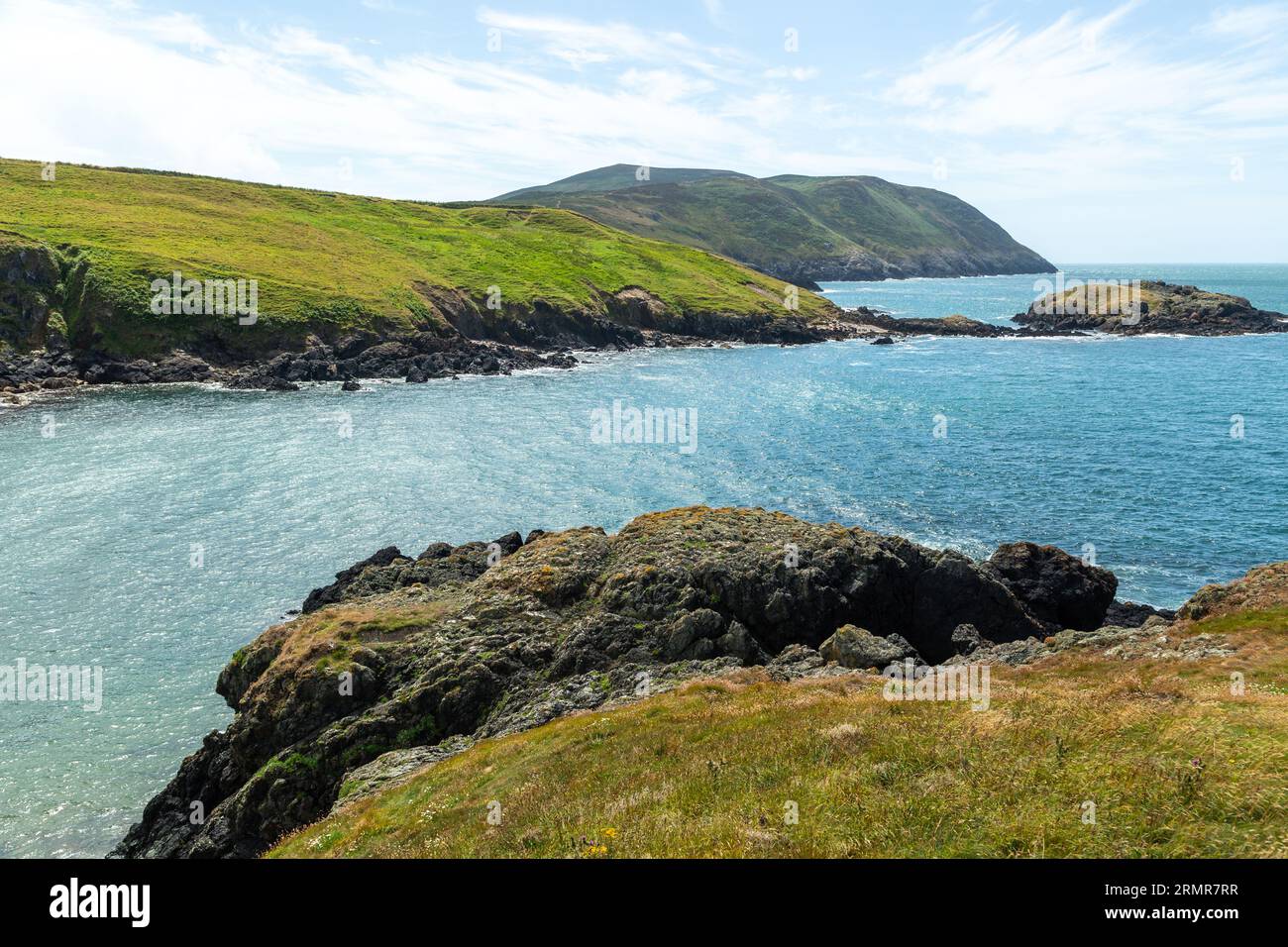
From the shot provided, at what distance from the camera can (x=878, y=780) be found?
51.5 feet

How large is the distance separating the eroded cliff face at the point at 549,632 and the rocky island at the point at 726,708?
12 cm

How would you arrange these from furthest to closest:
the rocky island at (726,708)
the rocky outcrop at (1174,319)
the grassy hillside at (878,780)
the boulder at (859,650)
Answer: the rocky outcrop at (1174,319)
the boulder at (859,650)
the rocky island at (726,708)
the grassy hillside at (878,780)

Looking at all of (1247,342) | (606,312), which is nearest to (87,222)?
(606,312)

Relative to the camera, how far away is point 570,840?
1472 centimetres

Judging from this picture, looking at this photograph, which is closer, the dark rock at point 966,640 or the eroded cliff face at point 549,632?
the eroded cliff face at point 549,632

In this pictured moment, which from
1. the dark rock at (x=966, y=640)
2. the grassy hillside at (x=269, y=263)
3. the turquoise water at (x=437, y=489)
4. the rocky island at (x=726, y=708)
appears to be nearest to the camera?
the rocky island at (x=726, y=708)

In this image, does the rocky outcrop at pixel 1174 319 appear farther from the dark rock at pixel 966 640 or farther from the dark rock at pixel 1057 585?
the dark rock at pixel 966 640

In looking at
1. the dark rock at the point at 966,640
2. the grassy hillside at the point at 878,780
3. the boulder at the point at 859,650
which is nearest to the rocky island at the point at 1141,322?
the dark rock at the point at 966,640

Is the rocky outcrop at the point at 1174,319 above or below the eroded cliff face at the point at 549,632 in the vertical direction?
above

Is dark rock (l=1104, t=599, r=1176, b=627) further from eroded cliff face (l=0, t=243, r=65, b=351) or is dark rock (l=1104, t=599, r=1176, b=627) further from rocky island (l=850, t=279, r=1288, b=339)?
rocky island (l=850, t=279, r=1288, b=339)

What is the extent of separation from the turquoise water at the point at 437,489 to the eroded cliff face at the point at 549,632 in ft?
18.1

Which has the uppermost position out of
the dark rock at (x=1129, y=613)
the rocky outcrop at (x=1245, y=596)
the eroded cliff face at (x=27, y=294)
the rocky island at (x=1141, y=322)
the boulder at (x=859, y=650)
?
the rocky island at (x=1141, y=322)

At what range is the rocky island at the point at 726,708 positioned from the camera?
13.9m
